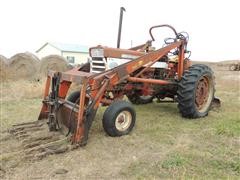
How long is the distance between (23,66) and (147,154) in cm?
1334

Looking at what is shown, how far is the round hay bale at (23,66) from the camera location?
16578 millimetres

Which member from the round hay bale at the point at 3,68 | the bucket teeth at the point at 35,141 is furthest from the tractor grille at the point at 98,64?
the round hay bale at the point at 3,68

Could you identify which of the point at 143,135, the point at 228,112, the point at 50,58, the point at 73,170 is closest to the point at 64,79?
the point at 143,135

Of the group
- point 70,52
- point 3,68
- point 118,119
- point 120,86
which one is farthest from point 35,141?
point 70,52

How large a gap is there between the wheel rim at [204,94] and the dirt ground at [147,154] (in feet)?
1.25

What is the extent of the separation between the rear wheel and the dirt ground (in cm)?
14

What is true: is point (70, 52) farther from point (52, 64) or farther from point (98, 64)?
point (98, 64)

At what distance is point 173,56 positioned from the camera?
25.1 feet

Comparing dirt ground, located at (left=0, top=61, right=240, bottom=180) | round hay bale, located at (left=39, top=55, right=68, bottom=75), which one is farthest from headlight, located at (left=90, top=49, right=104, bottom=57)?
round hay bale, located at (left=39, top=55, right=68, bottom=75)

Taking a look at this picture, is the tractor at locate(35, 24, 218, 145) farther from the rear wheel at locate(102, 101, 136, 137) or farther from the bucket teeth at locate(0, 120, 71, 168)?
the bucket teeth at locate(0, 120, 71, 168)

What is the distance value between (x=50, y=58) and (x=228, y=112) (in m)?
11.0

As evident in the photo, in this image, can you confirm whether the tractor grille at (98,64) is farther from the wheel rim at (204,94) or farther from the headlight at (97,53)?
the wheel rim at (204,94)

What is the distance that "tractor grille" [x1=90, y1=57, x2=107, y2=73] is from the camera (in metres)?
6.10

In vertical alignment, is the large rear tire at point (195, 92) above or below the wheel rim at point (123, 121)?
above
